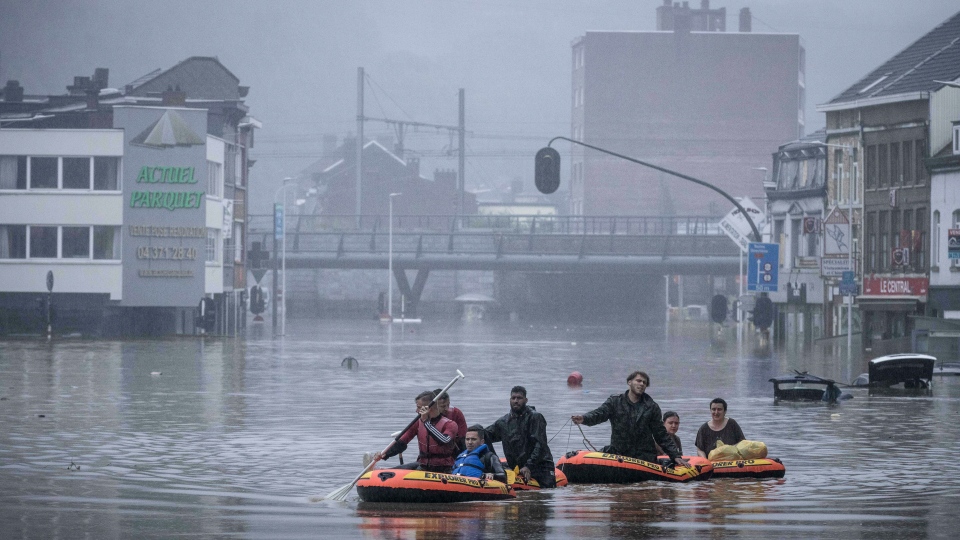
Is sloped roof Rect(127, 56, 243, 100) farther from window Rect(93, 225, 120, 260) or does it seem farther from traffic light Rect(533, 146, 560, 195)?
traffic light Rect(533, 146, 560, 195)

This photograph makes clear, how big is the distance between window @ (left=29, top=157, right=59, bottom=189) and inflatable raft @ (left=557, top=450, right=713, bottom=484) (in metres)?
56.6

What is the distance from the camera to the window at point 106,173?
72562 mm

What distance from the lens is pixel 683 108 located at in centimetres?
14275

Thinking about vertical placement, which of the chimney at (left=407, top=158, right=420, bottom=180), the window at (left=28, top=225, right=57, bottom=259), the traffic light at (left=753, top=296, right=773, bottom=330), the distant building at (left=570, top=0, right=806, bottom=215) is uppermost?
the distant building at (left=570, top=0, right=806, bottom=215)

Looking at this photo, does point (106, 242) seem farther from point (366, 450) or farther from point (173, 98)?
point (366, 450)

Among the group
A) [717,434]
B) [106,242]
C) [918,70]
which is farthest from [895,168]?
[717,434]

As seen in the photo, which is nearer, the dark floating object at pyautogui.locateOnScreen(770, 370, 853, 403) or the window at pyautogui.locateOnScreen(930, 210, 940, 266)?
the dark floating object at pyautogui.locateOnScreen(770, 370, 853, 403)

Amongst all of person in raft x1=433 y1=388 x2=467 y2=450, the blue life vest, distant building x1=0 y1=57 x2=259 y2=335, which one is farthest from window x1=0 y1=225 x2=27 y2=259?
the blue life vest

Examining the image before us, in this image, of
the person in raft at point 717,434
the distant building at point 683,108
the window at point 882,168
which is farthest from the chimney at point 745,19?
the person in raft at point 717,434

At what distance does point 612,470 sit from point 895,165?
4791cm

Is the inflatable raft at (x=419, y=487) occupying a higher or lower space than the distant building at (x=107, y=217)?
lower

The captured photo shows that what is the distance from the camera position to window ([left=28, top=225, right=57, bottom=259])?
235ft

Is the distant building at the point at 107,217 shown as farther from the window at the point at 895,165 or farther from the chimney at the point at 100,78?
the window at the point at 895,165

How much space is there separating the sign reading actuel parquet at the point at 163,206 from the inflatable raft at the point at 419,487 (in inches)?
2246
